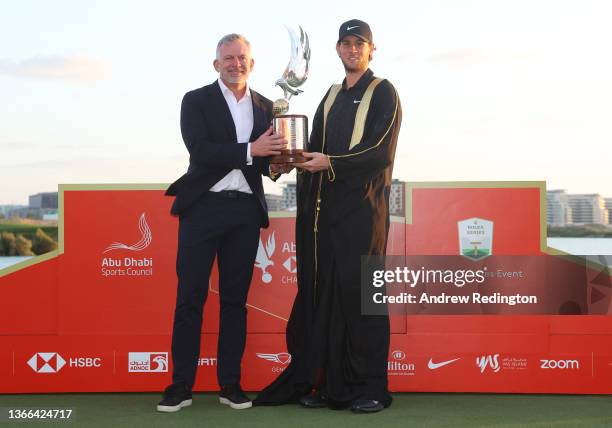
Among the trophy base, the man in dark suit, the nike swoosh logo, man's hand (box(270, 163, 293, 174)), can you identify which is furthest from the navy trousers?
the nike swoosh logo

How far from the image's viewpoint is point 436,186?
448 cm

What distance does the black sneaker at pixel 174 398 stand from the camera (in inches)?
155

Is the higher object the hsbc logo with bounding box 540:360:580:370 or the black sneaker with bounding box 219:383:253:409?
the hsbc logo with bounding box 540:360:580:370

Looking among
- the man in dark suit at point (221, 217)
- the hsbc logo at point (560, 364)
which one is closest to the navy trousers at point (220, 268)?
the man in dark suit at point (221, 217)

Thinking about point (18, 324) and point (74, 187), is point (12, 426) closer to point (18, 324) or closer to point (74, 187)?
point (18, 324)

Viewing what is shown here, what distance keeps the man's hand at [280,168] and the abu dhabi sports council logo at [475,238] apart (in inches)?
45.3

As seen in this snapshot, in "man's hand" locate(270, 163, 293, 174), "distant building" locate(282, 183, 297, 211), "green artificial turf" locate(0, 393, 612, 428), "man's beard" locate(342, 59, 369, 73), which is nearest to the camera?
"green artificial turf" locate(0, 393, 612, 428)

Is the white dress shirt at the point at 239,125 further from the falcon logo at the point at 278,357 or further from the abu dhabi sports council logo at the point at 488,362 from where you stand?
the abu dhabi sports council logo at the point at 488,362

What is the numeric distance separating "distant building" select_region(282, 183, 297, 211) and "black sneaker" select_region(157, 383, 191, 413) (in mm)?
1117

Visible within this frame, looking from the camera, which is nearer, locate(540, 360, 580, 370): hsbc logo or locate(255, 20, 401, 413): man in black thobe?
locate(255, 20, 401, 413): man in black thobe

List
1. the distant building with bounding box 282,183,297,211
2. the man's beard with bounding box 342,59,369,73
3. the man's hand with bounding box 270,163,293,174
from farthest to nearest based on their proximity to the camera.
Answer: the distant building with bounding box 282,183,297,211
the man's beard with bounding box 342,59,369,73
the man's hand with bounding box 270,163,293,174

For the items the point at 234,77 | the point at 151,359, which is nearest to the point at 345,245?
the point at 234,77

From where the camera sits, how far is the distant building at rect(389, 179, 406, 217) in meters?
4.47

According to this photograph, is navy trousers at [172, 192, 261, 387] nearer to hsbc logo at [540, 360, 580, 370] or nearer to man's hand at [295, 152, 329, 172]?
man's hand at [295, 152, 329, 172]
